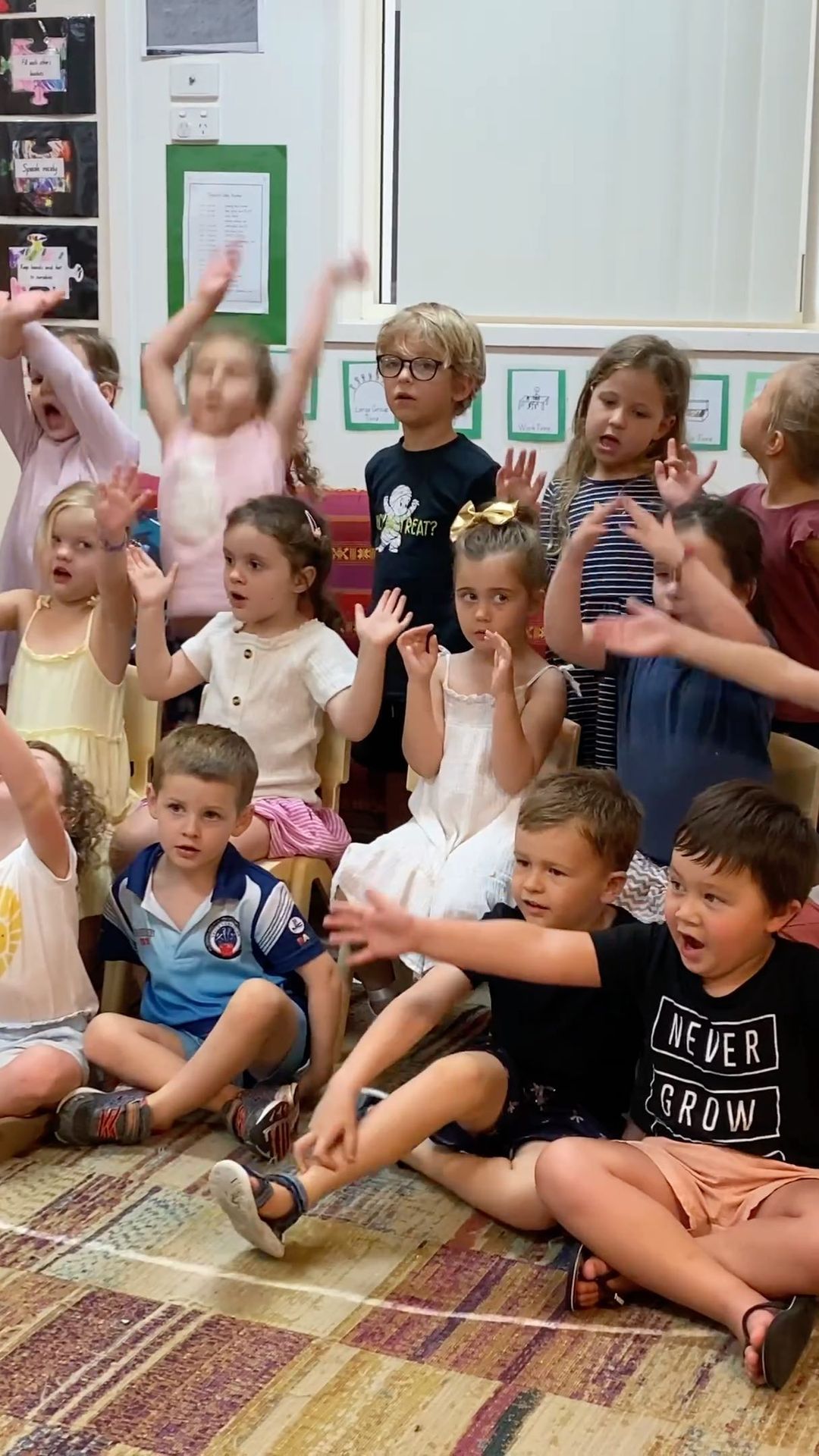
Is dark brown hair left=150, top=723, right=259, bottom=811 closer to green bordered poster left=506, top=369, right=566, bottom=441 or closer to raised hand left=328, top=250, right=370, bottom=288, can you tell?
raised hand left=328, top=250, right=370, bottom=288

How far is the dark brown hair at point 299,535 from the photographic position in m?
2.36

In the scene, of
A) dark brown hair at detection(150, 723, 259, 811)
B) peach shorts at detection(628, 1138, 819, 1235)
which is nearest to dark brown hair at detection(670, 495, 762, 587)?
dark brown hair at detection(150, 723, 259, 811)

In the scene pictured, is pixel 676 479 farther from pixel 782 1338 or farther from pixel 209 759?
pixel 782 1338

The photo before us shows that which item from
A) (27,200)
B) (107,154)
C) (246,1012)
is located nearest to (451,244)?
(107,154)

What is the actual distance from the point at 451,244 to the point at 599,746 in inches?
61.8

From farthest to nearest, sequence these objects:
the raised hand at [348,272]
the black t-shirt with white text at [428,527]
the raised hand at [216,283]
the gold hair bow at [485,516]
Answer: the raised hand at [348,272]
the raised hand at [216,283]
the black t-shirt with white text at [428,527]
the gold hair bow at [485,516]

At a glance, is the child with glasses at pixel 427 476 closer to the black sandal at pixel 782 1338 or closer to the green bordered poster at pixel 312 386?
the green bordered poster at pixel 312 386

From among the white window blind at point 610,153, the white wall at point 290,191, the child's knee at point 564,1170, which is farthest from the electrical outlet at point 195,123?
the child's knee at point 564,1170

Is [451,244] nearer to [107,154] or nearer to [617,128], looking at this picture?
[617,128]

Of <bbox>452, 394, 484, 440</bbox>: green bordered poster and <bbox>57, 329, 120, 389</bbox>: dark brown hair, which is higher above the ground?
<bbox>57, 329, 120, 389</bbox>: dark brown hair

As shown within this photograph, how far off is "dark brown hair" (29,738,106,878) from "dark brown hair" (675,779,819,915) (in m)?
0.91

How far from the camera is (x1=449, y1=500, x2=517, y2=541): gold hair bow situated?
228 centimetres

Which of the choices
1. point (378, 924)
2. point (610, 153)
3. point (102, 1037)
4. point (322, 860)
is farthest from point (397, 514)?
point (610, 153)

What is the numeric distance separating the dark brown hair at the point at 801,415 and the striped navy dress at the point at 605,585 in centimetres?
23
